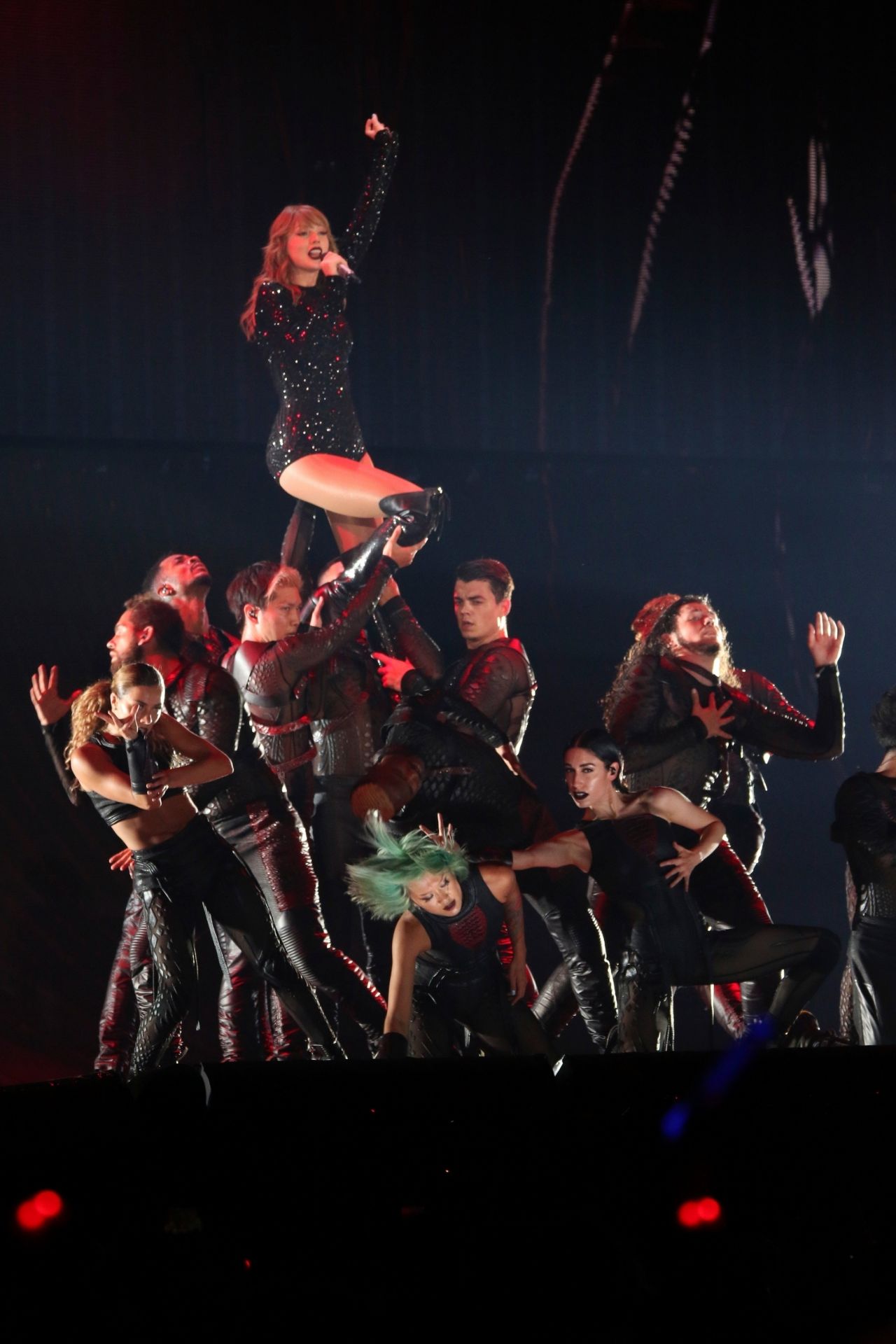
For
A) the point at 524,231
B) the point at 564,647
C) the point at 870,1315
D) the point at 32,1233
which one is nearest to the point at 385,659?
the point at 564,647

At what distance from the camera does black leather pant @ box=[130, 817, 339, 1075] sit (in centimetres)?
338

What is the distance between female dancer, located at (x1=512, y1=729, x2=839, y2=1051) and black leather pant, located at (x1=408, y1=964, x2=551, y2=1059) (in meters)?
0.30

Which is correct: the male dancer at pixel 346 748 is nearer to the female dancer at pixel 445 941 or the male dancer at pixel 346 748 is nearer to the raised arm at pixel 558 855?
the female dancer at pixel 445 941

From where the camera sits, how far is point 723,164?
13.8 ft

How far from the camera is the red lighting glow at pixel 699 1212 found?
105 inches

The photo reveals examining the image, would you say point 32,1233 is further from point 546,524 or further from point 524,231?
point 524,231

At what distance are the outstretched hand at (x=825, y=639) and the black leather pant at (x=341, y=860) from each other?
4.80ft

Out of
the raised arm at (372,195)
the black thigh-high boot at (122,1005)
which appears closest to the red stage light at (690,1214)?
the black thigh-high boot at (122,1005)

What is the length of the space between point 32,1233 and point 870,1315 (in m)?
1.61

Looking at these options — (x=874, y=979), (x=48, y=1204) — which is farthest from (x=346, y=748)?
(x=874, y=979)

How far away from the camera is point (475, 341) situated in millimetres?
4145

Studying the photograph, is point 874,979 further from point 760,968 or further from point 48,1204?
point 48,1204

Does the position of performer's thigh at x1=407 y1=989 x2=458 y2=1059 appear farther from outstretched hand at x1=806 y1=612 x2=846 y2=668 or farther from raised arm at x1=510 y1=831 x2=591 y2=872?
outstretched hand at x1=806 y1=612 x2=846 y2=668

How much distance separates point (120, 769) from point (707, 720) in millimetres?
1643
